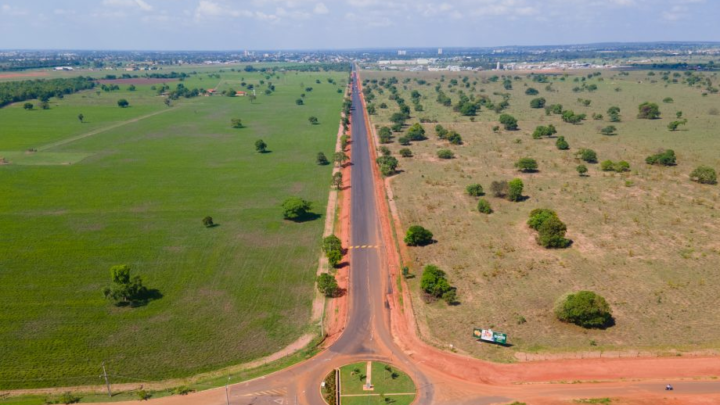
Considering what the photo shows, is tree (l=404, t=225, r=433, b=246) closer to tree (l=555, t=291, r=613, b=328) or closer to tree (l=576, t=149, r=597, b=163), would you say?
tree (l=555, t=291, r=613, b=328)

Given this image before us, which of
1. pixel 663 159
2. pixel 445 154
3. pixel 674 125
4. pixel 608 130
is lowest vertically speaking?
pixel 445 154

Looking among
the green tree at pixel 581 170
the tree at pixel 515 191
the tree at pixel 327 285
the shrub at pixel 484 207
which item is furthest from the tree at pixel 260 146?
the green tree at pixel 581 170

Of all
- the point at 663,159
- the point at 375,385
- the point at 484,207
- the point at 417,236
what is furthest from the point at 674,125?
the point at 375,385

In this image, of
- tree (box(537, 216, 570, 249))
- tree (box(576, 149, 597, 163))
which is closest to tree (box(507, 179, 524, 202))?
tree (box(537, 216, 570, 249))

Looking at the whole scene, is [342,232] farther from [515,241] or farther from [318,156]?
[318,156]

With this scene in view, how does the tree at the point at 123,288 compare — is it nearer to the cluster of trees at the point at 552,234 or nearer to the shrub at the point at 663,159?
the cluster of trees at the point at 552,234

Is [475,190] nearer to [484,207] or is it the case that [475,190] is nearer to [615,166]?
[484,207]
